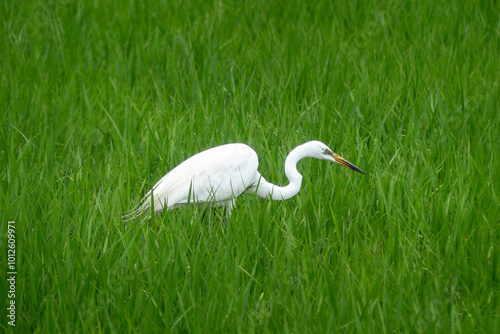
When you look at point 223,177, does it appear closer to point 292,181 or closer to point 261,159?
point 292,181

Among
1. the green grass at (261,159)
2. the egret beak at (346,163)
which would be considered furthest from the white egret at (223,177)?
the green grass at (261,159)

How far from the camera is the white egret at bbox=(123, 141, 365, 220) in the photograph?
9.84 feet

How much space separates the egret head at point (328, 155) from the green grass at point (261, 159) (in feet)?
0.34

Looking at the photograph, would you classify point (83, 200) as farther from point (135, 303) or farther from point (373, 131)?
point (373, 131)

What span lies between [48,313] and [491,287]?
1.83 meters

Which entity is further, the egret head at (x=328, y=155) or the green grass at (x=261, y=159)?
the egret head at (x=328, y=155)

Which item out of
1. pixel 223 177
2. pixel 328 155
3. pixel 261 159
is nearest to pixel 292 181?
pixel 328 155

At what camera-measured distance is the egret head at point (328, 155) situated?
3057 millimetres

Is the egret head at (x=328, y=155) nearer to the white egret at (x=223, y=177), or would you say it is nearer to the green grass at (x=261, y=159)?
→ the white egret at (x=223, y=177)

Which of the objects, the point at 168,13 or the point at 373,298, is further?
the point at 168,13

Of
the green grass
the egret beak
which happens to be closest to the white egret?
the egret beak

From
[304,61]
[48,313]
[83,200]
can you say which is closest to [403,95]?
[304,61]

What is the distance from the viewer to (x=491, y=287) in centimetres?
235

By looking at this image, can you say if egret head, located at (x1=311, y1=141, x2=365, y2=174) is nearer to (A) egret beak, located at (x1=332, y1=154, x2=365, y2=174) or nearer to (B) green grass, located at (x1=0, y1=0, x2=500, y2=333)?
(A) egret beak, located at (x1=332, y1=154, x2=365, y2=174)
